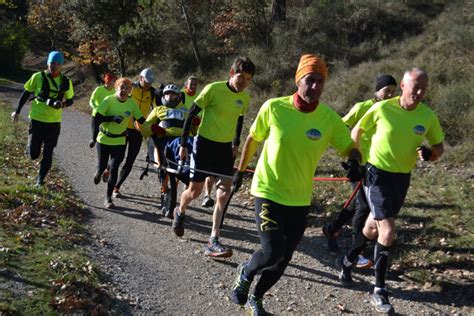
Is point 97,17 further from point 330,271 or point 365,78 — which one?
point 330,271


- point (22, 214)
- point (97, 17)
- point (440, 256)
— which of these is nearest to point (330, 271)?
point (440, 256)

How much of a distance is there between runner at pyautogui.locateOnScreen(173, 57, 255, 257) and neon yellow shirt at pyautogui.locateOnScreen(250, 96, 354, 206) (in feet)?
6.17

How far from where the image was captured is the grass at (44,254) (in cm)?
449

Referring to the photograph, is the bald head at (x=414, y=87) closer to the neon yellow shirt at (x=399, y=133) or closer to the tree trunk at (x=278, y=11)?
the neon yellow shirt at (x=399, y=133)

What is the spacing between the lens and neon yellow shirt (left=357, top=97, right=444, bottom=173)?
17.0 ft

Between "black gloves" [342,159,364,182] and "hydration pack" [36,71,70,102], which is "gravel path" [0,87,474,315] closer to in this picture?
"black gloves" [342,159,364,182]

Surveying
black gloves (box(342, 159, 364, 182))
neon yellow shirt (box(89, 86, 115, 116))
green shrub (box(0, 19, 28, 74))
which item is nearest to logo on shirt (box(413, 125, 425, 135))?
black gloves (box(342, 159, 364, 182))

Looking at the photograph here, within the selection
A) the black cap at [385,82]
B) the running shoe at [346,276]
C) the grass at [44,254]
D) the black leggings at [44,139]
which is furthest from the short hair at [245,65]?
the black leggings at [44,139]

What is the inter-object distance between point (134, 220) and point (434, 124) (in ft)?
15.6

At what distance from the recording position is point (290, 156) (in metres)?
4.38

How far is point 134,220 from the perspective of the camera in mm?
7938

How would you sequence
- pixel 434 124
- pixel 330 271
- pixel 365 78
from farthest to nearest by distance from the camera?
1. pixel 365 78
2. pixel 330 271
3. pixel 434 124

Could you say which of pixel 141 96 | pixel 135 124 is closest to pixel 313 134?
pixel 135 124

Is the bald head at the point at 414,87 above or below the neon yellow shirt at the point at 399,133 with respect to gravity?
above
